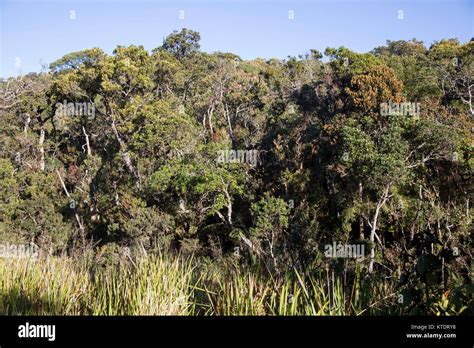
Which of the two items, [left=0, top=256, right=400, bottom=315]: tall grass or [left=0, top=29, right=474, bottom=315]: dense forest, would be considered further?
[left=0, top=29, right=474, bottom=315]: dense forest

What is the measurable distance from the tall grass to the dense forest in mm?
5389

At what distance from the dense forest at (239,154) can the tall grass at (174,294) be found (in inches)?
212

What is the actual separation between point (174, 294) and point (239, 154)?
13.0 m

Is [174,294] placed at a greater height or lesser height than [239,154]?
lesser

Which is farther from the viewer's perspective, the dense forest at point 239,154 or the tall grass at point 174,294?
the dense forest at point 239,154

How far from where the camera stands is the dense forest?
11.4 meters

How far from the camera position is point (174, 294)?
216 cm

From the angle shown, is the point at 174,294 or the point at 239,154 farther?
the point at 239,154

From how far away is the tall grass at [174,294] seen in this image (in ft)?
6.65

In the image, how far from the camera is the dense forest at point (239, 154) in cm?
1139
